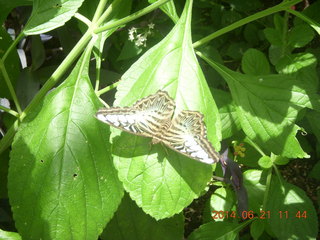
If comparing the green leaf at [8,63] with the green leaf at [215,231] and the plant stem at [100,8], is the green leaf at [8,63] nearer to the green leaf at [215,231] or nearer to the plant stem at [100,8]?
the plant stem at [100,8]

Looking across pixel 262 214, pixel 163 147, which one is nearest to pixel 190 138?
pixel 163 147

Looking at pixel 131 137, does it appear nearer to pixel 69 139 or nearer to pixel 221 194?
pixel 69 139

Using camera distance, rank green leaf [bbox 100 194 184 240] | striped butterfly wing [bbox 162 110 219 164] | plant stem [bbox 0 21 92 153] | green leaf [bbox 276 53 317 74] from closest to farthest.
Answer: striped butterfly wing [bbox 162 110 219 164] < plant stem [bbox 0 21 92 153] < green leaf [bbox 100 194 184 240] < green leaf [bbox 276 53 317 74]

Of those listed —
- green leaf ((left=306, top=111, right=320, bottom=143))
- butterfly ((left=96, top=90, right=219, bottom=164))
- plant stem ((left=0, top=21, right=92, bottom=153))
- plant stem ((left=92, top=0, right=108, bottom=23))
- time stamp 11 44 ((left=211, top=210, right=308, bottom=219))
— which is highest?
plant stem ((left=92, top=0, right=108, bottom=23))

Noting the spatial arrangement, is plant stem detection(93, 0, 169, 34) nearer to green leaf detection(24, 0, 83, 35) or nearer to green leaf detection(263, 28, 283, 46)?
green leaf detection(24, 0, 83, 35)

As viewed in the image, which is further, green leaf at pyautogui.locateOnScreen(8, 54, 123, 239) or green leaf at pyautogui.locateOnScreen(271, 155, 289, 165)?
green leaf at pyautogui.locateOnScreen(271, 155, 289, 165)

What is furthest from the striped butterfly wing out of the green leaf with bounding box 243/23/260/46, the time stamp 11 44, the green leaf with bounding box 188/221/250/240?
the green leaf with bounding box 243/23/260/46

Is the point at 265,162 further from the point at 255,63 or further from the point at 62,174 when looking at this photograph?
the point at 62,174
